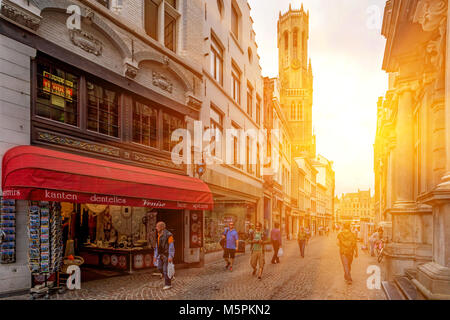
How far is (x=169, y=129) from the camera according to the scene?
39.5ft

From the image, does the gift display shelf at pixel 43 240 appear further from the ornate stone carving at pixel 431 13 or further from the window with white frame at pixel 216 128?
the ornate stone carving at pixel 431 13

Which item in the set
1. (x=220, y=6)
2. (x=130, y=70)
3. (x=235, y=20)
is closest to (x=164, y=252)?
(x=130, y=70)

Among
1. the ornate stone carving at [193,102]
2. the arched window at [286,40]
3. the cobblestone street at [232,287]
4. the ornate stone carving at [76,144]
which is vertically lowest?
the cobblestone street at [232,287]

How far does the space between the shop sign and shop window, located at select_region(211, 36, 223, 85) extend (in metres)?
8.31

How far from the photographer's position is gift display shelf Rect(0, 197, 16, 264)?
6623mm

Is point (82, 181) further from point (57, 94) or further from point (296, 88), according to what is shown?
point (296, 88)

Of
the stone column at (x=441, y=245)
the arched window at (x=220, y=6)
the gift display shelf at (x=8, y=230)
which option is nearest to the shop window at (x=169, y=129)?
the gift display shelf at (x=8, y=230)

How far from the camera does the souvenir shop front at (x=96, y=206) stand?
651cm

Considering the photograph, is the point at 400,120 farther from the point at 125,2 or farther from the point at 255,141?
the point at 255,141

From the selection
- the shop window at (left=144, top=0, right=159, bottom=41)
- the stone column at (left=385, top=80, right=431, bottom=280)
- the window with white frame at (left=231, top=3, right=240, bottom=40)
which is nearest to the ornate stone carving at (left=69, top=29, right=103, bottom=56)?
the shop window at (left=144, top=0, right=159, bottom=41)

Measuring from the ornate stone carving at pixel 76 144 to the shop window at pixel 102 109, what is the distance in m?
0.51

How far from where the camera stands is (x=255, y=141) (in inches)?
881
